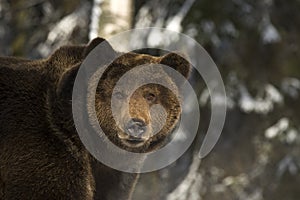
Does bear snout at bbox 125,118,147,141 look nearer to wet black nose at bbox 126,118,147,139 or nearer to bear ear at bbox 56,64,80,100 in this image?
wet black nose at bbox 126,118,147,139

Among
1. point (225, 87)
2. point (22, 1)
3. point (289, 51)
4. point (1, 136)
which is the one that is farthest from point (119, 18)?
point (289, 51)

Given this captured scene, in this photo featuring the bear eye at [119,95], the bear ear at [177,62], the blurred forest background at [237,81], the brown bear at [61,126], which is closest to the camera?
the brown bear at [61,126]

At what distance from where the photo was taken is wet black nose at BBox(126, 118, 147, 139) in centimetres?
512

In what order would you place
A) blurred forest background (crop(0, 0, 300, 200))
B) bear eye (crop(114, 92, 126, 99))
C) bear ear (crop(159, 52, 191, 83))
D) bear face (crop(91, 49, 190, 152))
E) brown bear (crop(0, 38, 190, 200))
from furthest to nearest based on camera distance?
blurred forest background (crop(0, 0, 300, 200)) → bear ear (crop(159, 52, 191, 83)) → bear eye (crop(114, 92, 126, 99)) → bear face (crop(91, 49, 190, 152)) → brown bear (crop(0, 38, 190, 200))

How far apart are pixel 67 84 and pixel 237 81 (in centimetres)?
933

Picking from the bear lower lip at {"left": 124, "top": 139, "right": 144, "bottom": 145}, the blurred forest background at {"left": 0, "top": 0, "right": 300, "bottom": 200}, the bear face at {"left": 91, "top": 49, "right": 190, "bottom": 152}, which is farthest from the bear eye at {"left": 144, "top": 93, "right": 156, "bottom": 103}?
the blurred forest background at {"left": 0, "top": 0, "right": 300, "bottom": 200}

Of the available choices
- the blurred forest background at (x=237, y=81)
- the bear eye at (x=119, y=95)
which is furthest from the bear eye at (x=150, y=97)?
the blurred forest background at (x=237, y=81)

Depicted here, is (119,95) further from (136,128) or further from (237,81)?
(237,81)

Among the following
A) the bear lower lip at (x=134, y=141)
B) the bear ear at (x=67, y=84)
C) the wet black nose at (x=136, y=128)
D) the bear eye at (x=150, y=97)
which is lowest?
the bear lower lip at (x=134, y=141)

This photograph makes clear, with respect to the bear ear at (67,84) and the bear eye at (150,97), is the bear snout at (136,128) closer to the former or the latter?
the bear eye at (150,97)

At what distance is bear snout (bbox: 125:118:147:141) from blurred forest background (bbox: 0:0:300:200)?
5.68 meters

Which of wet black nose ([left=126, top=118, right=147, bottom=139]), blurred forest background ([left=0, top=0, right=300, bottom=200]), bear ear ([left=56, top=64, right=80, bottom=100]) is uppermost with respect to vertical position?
bear ear ([left=56, top=64, right=80, bottom=100])

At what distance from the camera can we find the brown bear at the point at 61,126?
5.07 m

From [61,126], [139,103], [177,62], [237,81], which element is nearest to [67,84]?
[61,126]
